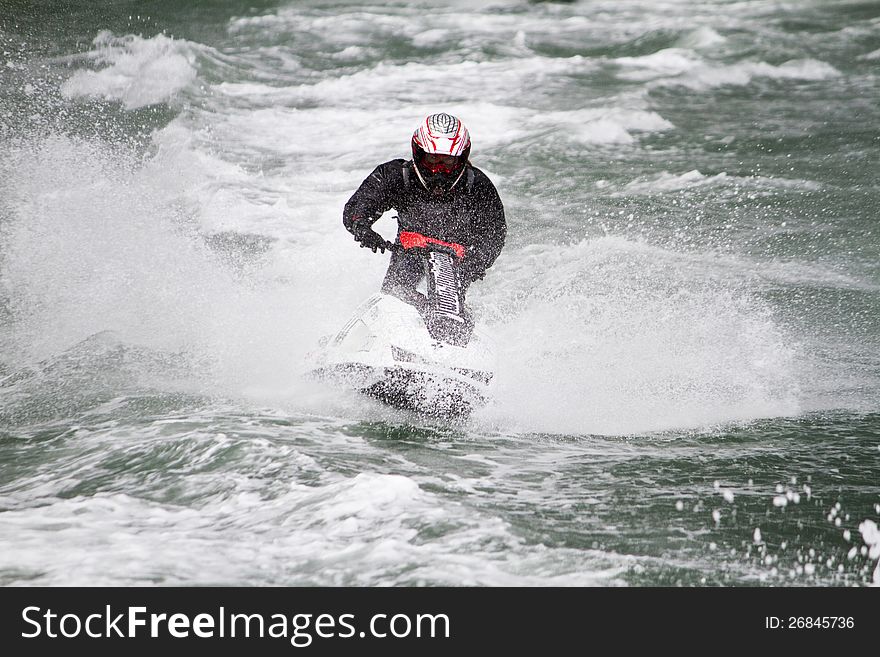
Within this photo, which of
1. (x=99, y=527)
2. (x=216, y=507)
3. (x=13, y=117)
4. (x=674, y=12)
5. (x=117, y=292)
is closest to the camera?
(x=99, y=527)

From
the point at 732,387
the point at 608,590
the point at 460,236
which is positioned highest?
the point at 460,236

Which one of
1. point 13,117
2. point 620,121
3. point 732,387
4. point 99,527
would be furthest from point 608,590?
point 13,117

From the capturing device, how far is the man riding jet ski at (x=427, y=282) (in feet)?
19.3

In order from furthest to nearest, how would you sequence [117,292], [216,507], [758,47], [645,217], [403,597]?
[758,47], [645,217], [117,292], [216,507], [403,597]

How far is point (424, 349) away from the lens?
5840 mm

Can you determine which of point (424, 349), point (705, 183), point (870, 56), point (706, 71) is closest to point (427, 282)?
point (424, 349)

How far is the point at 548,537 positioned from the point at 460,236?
304 centimetres

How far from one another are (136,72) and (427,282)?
13284 millimetres

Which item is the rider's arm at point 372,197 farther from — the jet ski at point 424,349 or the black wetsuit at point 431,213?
the jet ski at point 424,349

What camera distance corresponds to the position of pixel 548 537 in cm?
399

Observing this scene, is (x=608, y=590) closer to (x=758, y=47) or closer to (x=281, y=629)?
(x=281, y=629)

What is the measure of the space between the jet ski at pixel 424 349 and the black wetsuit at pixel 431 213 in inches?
6.9

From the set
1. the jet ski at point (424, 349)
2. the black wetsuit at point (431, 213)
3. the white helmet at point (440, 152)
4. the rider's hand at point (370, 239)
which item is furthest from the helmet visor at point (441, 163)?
the rider's hand at point (370, 239)

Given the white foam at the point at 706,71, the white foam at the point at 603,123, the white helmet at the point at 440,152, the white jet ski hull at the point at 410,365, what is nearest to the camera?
the white jet ski hull at the point at 410,365
